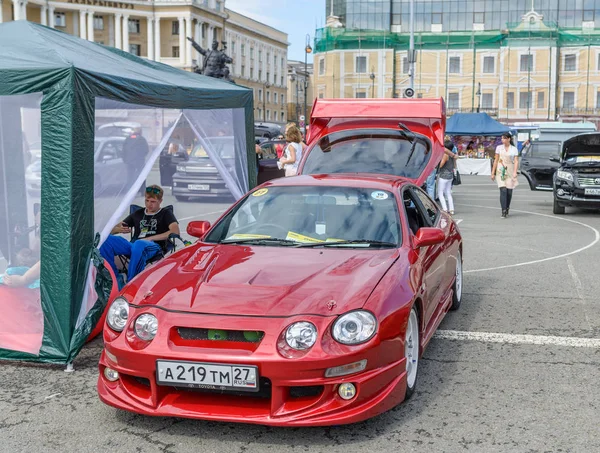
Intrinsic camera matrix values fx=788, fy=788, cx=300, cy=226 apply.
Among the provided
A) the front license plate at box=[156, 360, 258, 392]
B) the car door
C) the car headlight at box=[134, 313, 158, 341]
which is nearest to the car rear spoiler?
the car door

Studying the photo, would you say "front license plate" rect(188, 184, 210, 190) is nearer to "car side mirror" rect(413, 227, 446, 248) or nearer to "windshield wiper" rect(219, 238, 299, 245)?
"windshield wiper" rect(219, 238, 299, 245)

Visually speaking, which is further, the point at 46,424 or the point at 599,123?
the point at 599,123

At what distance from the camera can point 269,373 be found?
4043mm

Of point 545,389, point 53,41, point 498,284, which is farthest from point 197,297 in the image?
point 498,284

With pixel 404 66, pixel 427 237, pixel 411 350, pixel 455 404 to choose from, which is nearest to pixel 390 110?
pixel 427 237

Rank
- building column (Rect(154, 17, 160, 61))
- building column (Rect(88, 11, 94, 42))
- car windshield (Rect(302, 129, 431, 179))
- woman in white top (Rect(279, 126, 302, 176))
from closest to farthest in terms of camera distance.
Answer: car windshield (Rect(302, 129, 431, 179))
woman in white top (Rect(279, 126, 302, 176))
building column (Rect(88, 11, 94, 42))
building column (Rect(154, 17, 160, 61))

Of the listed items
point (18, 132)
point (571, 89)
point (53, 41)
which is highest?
point (571, 89)

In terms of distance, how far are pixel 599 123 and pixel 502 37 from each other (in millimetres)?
13198

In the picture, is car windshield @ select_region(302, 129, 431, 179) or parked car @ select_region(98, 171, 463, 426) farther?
car windshield @ select_region(302, 129, 431, 179)

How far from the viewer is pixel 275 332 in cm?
Result: 415

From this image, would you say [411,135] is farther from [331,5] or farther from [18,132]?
[331,5]

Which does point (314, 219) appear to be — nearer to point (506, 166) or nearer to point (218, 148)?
point (218, 148)

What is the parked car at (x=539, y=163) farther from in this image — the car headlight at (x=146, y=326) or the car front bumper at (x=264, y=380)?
the car headlight at (x=146, y=326)

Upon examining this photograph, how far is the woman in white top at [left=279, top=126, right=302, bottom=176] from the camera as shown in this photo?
45.9 feet
